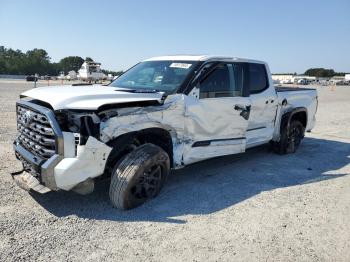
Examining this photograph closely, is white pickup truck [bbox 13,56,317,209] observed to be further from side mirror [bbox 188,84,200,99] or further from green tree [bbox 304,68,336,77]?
green tree [bbox 304,68,336,77]

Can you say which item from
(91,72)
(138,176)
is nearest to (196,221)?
(138,176)

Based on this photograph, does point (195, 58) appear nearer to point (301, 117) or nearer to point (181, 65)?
point (181, 65)

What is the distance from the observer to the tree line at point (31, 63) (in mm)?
116688

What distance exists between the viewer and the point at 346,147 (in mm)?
8703

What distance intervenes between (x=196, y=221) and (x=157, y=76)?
235cm

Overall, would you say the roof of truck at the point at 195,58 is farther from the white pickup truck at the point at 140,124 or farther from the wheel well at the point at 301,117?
the wheel well at the point at 301,117

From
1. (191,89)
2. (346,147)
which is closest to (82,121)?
(191,89)

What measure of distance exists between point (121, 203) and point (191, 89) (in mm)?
1814

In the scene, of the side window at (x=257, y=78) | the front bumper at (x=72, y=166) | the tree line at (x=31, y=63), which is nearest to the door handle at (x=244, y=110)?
the side window at (x=257, y=78)

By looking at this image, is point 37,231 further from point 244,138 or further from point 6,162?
point 244,138

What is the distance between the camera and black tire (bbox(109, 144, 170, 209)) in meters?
4.20

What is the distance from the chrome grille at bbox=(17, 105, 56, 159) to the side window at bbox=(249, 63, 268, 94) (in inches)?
138

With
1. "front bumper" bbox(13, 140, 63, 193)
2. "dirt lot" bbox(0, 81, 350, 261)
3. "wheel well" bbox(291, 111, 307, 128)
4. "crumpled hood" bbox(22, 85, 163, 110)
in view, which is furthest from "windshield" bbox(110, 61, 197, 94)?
"wheel well" bbox(291, 111, 307, 128)

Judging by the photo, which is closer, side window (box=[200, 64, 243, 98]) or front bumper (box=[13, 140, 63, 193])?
front bumper (box=[13, 140, 63, 193])
